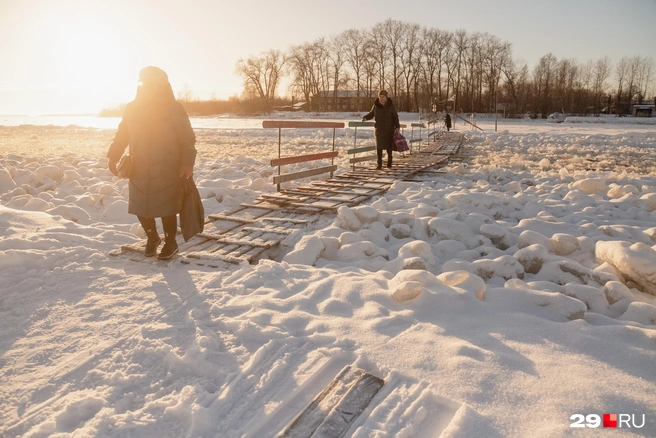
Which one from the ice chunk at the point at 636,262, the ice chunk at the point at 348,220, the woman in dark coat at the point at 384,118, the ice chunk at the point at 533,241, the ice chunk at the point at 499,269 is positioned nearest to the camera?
the ice chunk at the point at 636,262

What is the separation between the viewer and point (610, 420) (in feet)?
6.26

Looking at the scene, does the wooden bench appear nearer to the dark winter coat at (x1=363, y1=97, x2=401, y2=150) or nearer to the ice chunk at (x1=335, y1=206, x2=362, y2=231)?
the dark winter coat at (x1=363, y1=97, x2=401, y2=150)

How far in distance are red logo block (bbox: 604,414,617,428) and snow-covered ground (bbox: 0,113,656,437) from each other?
3 centimetres

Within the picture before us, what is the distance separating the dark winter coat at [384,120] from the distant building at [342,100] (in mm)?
50148

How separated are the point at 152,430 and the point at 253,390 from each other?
472mm

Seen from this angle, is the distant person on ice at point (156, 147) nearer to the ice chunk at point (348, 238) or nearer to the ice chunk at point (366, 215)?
the ice chunk at point (348, 238)

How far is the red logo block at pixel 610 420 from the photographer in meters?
1.89

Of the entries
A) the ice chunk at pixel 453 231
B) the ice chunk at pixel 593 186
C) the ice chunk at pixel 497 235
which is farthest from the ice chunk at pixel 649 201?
the ice chunk at pixel 453 231

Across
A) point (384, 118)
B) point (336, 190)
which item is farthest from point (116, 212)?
point (384, 118)

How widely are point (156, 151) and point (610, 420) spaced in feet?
11.8

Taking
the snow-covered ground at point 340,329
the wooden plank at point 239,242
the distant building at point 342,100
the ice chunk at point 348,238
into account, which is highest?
the distant building at point 342,100

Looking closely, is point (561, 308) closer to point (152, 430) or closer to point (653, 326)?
point (653, 326)

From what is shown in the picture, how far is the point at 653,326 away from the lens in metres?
2.79

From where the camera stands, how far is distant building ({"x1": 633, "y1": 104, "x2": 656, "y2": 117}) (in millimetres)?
49812
